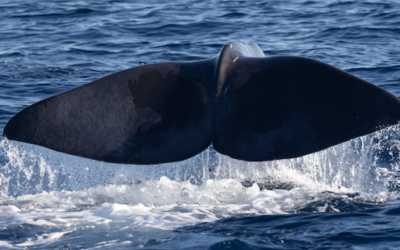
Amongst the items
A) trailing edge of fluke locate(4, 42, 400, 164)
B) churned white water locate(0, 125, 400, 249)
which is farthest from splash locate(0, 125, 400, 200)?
trailing edge of fluke locate(4, 42, 400, 164)

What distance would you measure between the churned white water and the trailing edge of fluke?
294 mm

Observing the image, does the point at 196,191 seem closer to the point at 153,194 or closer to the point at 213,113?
the point at 153,194

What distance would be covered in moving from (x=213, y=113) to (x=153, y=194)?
1613 millimetres

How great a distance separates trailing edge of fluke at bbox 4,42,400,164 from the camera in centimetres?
441

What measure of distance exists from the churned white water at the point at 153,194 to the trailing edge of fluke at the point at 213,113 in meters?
0.29

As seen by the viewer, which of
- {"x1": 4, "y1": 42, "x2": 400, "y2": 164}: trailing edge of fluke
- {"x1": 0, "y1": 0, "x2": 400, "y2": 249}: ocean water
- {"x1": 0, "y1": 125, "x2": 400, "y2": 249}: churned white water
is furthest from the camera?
{"x1": 0, "y1": 125, "x2": 400, "y2": 249}: churned white water

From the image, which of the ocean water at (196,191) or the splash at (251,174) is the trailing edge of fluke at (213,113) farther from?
the splash at (251,174)

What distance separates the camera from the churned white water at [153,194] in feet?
16.1

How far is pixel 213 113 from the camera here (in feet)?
15.8

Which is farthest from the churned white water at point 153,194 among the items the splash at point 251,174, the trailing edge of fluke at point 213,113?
the trailing edge of fluke at point 213,113

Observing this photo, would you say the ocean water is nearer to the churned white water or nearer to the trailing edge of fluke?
the churned white water

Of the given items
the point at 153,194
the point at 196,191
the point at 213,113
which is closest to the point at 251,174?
the point at 196,191

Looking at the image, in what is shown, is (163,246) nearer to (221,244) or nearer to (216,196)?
(221,244)

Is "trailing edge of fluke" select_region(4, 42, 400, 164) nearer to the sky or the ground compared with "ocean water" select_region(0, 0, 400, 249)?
nearer to the sky
